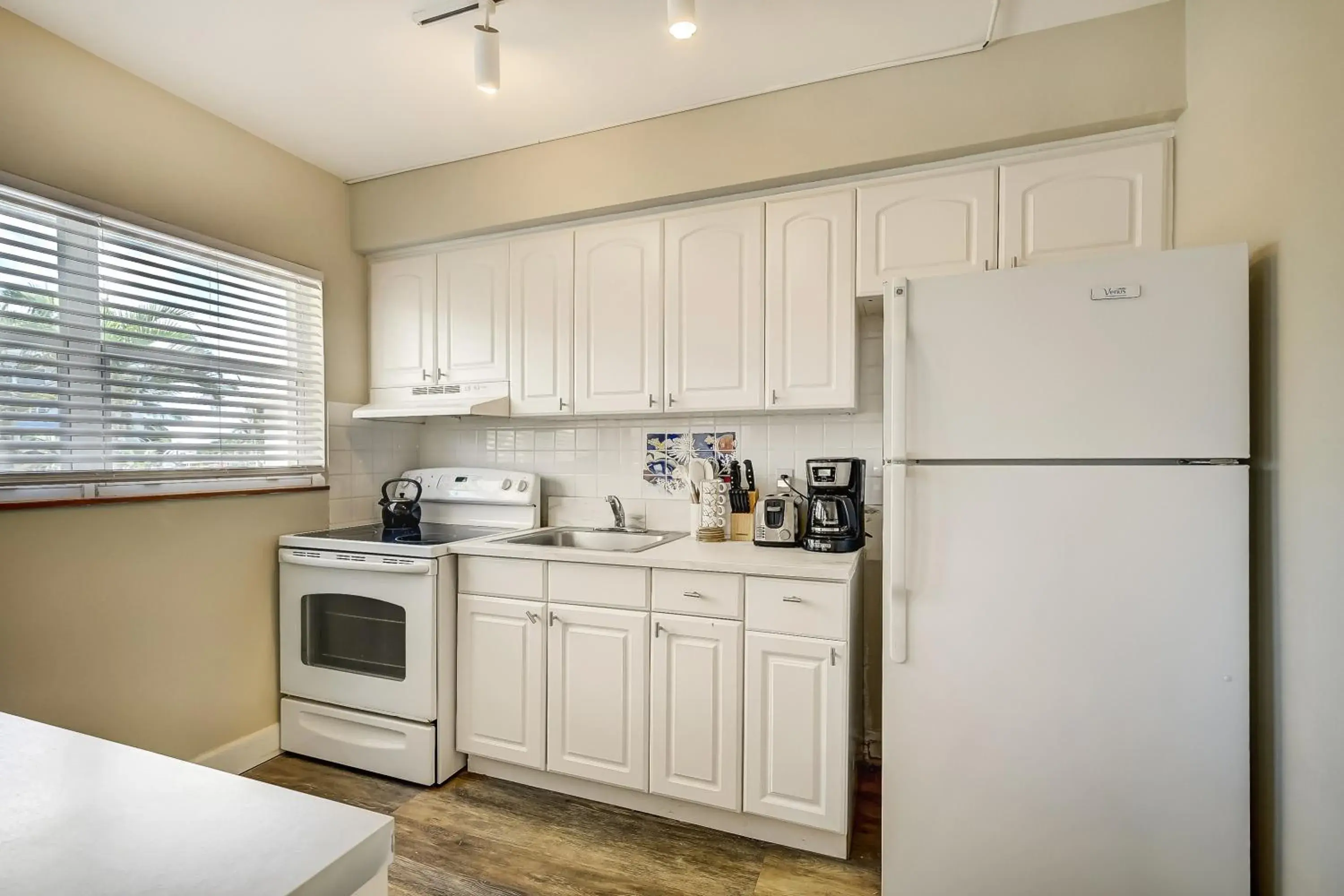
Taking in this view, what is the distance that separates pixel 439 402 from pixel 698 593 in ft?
4.83

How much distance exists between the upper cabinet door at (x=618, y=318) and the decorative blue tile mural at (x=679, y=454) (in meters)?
0.29

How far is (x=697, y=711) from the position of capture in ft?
6.86

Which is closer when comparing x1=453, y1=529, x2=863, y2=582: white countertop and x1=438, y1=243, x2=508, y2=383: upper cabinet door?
x1=453, y1=529, x2=863, y2=582: white countertop

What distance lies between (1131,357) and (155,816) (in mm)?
1893

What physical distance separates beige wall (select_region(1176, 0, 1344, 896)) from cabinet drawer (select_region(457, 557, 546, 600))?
2004 mm

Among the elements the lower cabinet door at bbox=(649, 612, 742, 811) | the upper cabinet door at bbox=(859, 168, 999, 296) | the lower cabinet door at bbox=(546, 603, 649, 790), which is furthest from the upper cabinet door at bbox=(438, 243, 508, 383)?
the upper cabinet door at bbox=(859, 168, 999, 296)

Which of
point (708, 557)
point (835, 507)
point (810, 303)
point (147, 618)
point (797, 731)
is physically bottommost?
point (797, 731)

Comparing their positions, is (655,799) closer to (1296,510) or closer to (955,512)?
(955,512)

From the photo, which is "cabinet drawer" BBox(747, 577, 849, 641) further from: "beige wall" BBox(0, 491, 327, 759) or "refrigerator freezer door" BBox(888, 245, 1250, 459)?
"beige wall" BBox(0, 491, 327, 759)

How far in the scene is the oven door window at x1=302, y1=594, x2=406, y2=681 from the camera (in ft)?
8.04

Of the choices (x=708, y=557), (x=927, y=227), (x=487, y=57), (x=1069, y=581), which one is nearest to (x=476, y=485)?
(x=708, y=557)

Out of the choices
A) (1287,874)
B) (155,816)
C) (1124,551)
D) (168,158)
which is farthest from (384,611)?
(1287,874)

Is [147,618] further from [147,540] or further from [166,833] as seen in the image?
[166,833]

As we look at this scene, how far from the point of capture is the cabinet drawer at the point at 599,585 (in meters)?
2.17
